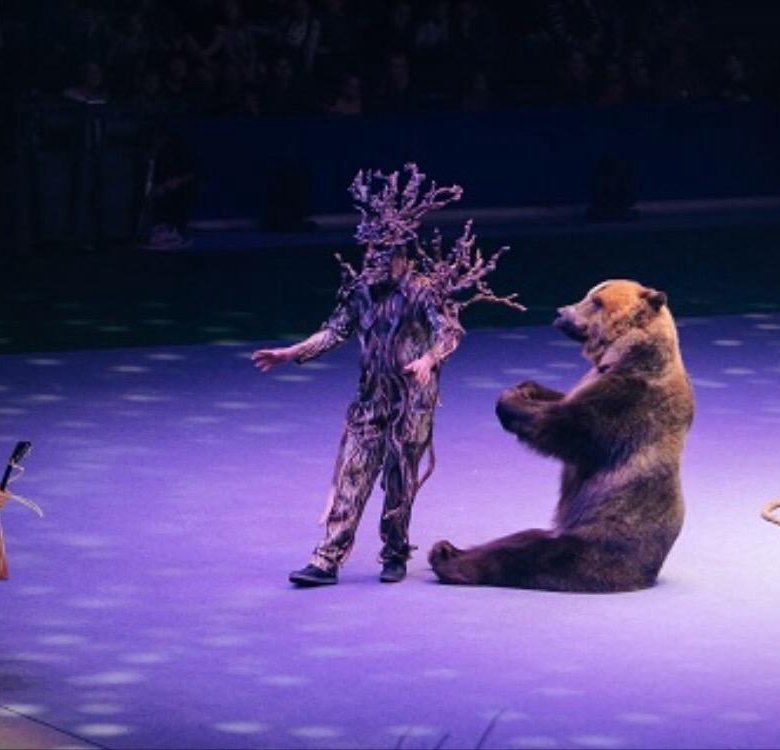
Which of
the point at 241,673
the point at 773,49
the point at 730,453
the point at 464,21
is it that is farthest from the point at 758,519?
the point at 773,49

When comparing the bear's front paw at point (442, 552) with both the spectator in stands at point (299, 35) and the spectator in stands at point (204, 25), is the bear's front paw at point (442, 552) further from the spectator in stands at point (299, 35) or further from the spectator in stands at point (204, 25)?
the spectator in stands at point (299, 35)

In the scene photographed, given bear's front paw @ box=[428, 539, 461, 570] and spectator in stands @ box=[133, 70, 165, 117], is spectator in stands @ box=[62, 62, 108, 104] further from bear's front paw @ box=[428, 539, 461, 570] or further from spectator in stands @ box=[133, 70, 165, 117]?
bear's front paw @ box=[428, 539, 461, 570]

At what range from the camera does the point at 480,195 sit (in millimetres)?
25125

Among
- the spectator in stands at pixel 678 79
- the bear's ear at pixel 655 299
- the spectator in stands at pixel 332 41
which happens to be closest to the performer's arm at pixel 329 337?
the bear's ear at pixel 655 299

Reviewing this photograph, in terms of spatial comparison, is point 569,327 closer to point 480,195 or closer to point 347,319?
point 347,319

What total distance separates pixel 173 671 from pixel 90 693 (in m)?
0.42

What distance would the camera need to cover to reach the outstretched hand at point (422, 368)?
35.4ft

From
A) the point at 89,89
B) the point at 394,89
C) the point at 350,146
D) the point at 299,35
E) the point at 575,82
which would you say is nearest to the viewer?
the point at 89,89

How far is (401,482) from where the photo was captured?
438 inches

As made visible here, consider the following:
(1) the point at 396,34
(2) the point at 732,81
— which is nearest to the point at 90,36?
(1) the point at 396,34

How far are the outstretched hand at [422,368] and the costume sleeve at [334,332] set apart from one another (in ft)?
1.49

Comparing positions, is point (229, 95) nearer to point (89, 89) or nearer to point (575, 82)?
point (89, 89)

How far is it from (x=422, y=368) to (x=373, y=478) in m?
0.62

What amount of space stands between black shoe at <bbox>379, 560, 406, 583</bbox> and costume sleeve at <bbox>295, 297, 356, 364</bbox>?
0.93m
